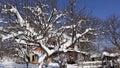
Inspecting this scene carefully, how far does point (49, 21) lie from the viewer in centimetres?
2258

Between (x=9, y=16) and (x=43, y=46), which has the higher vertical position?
(x=9, y=16)

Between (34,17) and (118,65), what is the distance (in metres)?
21.4

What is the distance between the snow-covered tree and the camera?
21.7 m

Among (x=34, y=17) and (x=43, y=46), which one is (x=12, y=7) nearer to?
(x=34, y=17)

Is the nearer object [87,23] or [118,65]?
[87,23]

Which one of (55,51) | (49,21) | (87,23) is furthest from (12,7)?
(87,23)

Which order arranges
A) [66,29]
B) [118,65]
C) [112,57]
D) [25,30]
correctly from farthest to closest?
[112,57], [118,65], [66,29], [25,30]

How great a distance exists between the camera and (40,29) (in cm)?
2241

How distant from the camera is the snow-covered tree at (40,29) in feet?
71.1

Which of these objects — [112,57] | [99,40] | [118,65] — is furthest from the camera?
[112,57]

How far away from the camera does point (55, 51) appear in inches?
859

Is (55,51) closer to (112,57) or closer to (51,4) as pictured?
(51,4)

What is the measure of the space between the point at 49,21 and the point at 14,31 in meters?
2.77

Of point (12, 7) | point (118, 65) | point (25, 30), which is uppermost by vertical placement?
point (12, 7)
